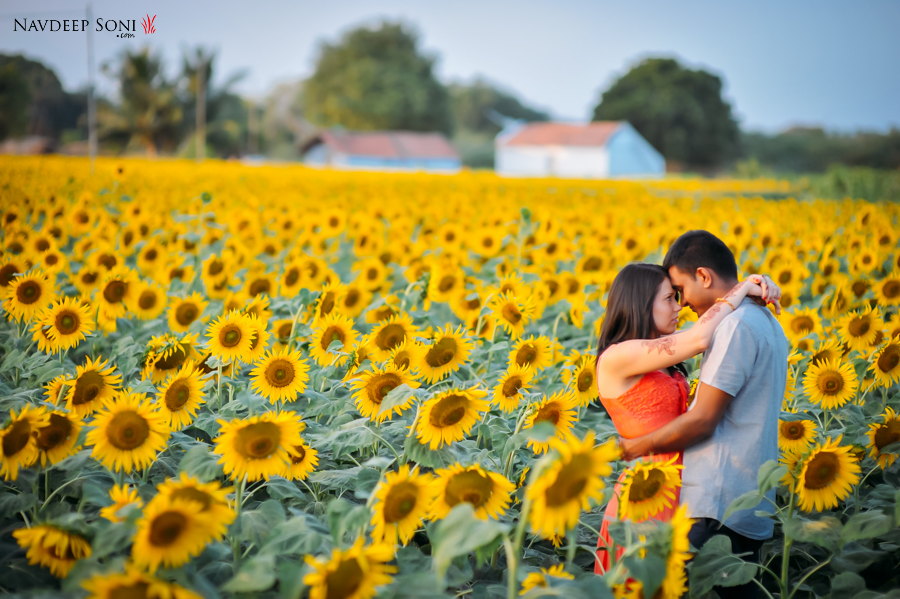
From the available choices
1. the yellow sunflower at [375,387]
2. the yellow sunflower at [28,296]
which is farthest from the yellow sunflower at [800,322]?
the yellow sunflower at [28,296]

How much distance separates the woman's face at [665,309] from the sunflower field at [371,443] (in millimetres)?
371

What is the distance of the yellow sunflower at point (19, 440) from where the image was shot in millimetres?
1947

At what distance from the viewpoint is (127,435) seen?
210 cm

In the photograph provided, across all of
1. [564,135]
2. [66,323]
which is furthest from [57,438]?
[564,135]

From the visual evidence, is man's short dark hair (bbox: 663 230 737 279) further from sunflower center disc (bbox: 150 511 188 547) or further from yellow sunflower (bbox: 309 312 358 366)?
sunflower center disc (bbox: 150 511 188 547)

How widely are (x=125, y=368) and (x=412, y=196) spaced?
8675mm

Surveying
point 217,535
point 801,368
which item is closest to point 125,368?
point 217,535

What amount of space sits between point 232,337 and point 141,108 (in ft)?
127

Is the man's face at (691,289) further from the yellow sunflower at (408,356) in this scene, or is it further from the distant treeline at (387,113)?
the distant treeline at (387,113)

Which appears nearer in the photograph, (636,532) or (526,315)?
(636,532)

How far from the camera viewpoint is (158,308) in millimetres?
3951

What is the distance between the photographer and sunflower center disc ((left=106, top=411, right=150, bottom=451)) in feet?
6.86

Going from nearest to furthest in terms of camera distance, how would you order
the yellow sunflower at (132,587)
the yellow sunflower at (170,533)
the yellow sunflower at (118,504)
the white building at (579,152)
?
the yellow sunflower at (132,587), the yellow sunflower at (170,533), the yellow sunflower at (118,504), the white building at (579,152)

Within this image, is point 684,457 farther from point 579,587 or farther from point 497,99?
point 497,99
